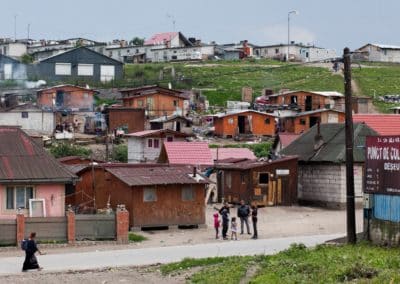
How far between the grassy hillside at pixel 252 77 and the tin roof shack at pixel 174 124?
18.8 m

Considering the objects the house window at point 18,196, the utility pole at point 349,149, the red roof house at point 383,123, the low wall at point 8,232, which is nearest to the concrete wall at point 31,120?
the red roof house at point 383,123

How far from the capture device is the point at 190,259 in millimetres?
28969

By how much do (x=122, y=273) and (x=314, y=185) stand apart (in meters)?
24.3

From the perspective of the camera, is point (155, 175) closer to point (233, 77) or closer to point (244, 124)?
point (244, 124)

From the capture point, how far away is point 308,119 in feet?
254

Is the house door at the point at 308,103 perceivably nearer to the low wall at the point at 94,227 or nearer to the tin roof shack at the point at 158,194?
the tin roof shack at the point at 158,194

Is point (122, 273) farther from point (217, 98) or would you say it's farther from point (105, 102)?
point (217, 98)

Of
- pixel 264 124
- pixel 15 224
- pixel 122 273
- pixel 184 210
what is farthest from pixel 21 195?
pixel 264 124

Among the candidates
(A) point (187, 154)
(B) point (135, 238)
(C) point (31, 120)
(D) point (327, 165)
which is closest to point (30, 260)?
(B) point (135, 238)

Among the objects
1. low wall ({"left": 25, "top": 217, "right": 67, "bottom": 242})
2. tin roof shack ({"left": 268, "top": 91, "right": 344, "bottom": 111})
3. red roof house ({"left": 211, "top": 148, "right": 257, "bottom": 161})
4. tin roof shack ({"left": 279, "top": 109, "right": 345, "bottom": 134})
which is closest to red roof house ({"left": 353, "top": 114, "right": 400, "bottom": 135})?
red roof house ({"left": 211, "top": 148, "right": 257, "bottom": 161})

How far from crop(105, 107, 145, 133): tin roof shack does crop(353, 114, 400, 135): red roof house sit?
83.2 ft

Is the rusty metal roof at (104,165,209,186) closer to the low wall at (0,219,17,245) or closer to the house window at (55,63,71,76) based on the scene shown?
the low wall at (0,219,17,245)

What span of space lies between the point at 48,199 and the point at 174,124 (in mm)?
37691

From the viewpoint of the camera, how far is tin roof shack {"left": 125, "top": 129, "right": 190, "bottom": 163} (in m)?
66.1
